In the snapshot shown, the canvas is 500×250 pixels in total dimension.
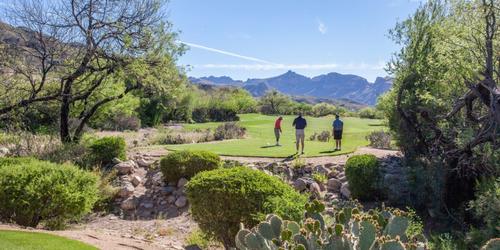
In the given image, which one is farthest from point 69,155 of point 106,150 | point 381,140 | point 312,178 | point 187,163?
point 381,140

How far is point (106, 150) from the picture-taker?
14.6 meters

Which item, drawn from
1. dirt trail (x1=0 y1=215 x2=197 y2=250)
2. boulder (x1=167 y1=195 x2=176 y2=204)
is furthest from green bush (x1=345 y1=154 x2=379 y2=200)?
boulder (x1=167 y1=195 x2=176 y2=204)

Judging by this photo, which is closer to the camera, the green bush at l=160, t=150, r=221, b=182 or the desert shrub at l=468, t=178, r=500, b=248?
the desert shrub at l=468, t=178, r=500, b=248

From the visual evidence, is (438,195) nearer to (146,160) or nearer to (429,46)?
(429,46)

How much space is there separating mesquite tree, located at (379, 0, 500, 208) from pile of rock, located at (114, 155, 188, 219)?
724 cm

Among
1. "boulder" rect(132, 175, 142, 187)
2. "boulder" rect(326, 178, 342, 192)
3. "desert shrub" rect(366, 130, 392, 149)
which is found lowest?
"boulder" rect(132, 175, 142, 187)

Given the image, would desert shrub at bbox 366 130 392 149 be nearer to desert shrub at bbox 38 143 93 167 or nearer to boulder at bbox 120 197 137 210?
boulder at bbox 120 197 137 210

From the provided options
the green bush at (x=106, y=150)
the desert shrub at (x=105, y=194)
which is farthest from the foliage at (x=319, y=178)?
the green bush at (x=106, y=150)

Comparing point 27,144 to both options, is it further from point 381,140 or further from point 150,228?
point 381,140

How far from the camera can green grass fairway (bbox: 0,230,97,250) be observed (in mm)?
5211

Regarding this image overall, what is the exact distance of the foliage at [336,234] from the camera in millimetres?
3158

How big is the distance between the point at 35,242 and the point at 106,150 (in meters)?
9.47

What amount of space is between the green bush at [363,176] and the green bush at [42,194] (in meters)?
7.09

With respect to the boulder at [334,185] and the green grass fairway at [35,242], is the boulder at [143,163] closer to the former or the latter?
the boulder at [334,185]
